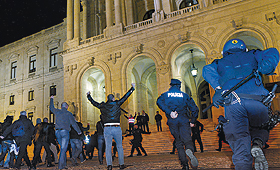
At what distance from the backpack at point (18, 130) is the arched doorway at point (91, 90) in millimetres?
13283

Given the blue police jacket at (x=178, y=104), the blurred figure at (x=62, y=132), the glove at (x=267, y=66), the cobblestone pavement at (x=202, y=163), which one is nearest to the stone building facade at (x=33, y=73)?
the blurred figure at (x=62, y=132)

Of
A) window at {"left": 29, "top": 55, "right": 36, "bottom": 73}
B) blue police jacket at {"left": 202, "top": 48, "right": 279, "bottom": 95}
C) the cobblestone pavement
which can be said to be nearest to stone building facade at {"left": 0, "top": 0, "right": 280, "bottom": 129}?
window at {"left": 29, "top": 55, "right": 36, "bottom": 73}

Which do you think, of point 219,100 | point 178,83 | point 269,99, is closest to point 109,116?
point 178,83

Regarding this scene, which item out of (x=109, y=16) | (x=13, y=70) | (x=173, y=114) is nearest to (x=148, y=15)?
(x=109, y=16)

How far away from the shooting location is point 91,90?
82.9 ft

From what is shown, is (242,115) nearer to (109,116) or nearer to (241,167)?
(241,167)

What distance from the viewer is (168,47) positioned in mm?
18719

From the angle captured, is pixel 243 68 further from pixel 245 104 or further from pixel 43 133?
pixel 43 133

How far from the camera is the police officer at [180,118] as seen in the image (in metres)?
5.09

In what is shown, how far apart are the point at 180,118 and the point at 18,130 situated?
19.0ft

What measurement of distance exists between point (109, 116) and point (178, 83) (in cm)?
198

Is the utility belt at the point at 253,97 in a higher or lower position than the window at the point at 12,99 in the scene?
lower

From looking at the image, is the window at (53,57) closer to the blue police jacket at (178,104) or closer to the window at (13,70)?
the window at (13,70)

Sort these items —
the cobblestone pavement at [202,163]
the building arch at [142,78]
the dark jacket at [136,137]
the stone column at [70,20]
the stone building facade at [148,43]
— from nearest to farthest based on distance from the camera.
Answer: the cobblestone pavement at [202,163], the dark jacket at [136,137], the stone building facade at [148,43], the building arch at [142,78], the stone column at [70,20]
